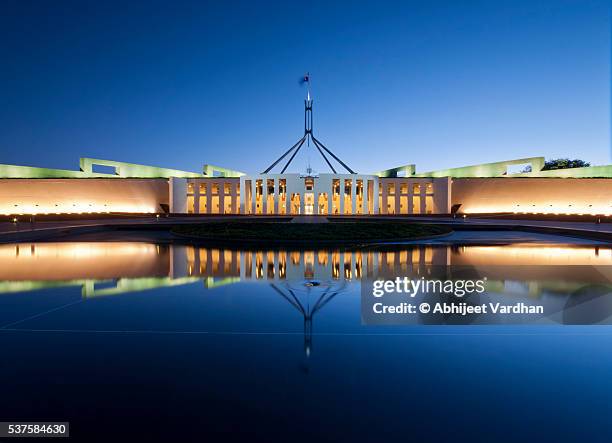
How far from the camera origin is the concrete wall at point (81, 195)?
38.8m

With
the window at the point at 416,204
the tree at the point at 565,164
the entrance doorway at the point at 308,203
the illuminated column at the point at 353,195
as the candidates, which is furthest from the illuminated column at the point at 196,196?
the tree at the point at 565,164

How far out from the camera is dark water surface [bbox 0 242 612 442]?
115 inches

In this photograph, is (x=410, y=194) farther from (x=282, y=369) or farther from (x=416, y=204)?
(x=282, y=369)

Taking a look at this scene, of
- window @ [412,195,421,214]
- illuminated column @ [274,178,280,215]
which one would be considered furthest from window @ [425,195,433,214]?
illuminated column @ [274,178,280,215]

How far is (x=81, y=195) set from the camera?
40594mm

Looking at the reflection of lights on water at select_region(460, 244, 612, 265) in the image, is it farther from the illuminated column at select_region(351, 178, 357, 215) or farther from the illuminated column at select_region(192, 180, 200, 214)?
the illuminated column at select_region(192, 180, 200, 214)

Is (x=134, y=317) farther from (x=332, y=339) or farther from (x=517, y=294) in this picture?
(x=517, y=294)

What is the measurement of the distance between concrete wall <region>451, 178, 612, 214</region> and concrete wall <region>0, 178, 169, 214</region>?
33.7 meters

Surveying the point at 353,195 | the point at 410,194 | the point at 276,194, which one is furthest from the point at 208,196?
the point at 410,194

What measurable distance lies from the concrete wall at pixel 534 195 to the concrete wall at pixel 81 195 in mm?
33685

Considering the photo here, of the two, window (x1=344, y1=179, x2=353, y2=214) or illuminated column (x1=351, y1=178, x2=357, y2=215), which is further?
window (x1=344, y1=179, x2=353, y2=214)

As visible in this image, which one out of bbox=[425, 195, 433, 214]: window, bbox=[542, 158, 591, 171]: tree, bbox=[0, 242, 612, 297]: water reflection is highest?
bbox=[542, 158, 591, 171]: tree

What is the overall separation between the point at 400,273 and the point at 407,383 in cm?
544

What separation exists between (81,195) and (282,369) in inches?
1733
